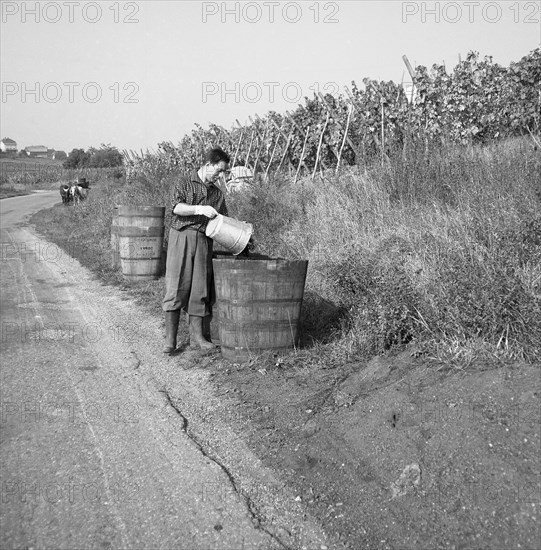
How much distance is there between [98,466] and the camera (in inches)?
151

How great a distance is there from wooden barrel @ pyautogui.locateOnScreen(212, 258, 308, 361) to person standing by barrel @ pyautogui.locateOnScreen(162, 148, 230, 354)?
2.01 feet

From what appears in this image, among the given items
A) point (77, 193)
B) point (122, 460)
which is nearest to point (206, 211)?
point (122, 460)

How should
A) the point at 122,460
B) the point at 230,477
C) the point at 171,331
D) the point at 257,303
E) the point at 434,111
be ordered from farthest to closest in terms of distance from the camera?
the point at 434,111
the point at 171,331
the point at 257,303
the point at 122,460
the point at 230,477

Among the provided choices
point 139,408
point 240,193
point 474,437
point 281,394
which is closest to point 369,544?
point 474,437

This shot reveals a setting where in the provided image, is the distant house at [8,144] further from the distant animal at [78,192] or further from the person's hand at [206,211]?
the person's hand at [206,211]

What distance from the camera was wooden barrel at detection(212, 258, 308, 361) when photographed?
5.51 meters

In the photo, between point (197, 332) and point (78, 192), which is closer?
point (197, 332)

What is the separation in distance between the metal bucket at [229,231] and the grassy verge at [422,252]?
3.77ft

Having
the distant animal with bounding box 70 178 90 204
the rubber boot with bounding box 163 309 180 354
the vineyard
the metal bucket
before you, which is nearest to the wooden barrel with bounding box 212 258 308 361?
the metal bucket

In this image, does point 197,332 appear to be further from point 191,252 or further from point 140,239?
point 140,239

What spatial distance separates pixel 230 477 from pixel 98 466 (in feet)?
2.64

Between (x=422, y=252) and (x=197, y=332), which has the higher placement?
(x=422, y=252)

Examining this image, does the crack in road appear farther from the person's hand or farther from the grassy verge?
the person's hand

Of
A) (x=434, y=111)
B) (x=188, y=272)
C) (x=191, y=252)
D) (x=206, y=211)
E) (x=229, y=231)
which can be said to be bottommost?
(x=188, y=272)
